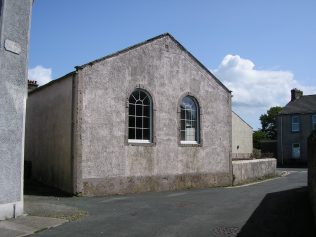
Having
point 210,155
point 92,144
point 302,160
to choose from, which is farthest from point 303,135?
point 92,144

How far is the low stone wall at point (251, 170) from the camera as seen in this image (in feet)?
71.8

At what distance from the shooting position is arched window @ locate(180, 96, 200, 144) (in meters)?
19.4

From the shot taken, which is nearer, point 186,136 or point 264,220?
point 264,220

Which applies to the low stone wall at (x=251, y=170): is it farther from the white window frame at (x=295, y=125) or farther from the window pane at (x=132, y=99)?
the white window frame at (x=295, y=125)

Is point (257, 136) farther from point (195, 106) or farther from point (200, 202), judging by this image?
point (200, 202)

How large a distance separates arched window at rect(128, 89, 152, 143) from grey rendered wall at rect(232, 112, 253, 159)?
22991mm

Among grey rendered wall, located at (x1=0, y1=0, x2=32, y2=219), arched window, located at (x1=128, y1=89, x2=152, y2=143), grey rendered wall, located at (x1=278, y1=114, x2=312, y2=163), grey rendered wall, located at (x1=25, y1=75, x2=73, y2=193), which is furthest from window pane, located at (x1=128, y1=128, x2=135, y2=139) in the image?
grey rendered wall, located at (x1=278, y1=114, x2=312, y2=163)

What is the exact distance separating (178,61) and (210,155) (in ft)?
16.4

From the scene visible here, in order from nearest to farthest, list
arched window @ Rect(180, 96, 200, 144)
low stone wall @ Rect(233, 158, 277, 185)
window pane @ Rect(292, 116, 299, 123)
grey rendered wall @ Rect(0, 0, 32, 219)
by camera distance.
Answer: grey rendered wall @ Rect(0, 0, 32, 219)
arched window @ Rect(180, 96, 200, 144)
low stone wall @ Rect(233, 158, 277, 185)
window pane @ Rect(292, 116, 299, 123)

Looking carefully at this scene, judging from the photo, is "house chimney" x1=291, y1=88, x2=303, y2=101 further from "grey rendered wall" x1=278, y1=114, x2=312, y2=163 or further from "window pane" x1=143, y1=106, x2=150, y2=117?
"window pane" x1=143, y1=106, x2=150, y2=117

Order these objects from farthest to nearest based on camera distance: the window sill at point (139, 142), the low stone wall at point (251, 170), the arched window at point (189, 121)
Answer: the low stone wall at point (251, 170), the arched window at point (189, 121), the window sill at point (139, 142)

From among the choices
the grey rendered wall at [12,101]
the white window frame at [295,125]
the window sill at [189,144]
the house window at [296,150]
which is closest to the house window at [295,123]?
the white window frame at [295,125]

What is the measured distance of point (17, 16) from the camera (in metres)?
11.0

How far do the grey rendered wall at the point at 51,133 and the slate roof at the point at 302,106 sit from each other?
33.7m
